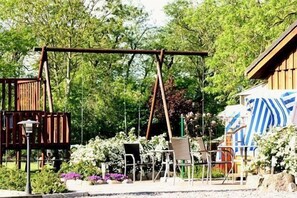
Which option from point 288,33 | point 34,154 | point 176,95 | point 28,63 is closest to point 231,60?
point 176,95

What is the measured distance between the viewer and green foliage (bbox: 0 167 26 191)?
15.6 metres

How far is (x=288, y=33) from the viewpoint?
1834cm

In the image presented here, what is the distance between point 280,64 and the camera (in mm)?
19281

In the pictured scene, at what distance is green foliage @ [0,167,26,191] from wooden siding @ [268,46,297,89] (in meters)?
6.59

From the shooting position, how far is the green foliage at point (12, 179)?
1561cm

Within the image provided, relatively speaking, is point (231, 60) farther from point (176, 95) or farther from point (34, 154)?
point (34, 154)

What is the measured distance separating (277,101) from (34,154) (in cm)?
2077

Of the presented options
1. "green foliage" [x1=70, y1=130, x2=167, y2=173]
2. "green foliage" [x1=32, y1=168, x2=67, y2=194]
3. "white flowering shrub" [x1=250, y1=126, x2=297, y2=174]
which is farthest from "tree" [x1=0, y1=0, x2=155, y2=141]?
"green foliage" [x1=32, y1=168, x2=67, y2=194]

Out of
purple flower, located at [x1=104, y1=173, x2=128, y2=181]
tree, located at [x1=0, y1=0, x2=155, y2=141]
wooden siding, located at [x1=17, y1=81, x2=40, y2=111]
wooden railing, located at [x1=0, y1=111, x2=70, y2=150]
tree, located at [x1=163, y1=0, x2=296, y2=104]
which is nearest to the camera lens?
purple flower, located at [x1=104, y1=173, x2=128, y2=181]

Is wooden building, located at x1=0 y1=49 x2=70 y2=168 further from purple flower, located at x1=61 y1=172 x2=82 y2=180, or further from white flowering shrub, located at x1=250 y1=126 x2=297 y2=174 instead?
white flowering shrub, located at x1=250 y1=126 x2=297 y2=174

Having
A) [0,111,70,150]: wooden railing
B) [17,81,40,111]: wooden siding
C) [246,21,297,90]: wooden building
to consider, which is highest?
[246,21,297,90]: wooden building

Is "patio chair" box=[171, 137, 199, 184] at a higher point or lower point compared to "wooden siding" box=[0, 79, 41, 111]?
lower

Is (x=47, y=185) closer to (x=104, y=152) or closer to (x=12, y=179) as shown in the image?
(x=12, y=179)

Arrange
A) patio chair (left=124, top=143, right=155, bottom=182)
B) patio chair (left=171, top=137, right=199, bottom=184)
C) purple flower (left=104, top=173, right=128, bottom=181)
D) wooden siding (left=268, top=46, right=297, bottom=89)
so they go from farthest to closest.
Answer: patio chair (left=124, top=143, right=155, bottom=182) → wooden siding (left=268, top=46, right=297, bottom=89) → purple flower (left=104, top=173, right=128, bottom=181) → patio chair (left=171, top=137, right=199, bottom=184)
